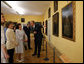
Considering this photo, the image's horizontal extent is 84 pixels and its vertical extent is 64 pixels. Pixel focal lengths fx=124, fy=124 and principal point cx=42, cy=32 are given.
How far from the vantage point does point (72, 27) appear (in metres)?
4.05

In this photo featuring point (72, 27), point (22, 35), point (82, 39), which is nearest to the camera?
point (82, 39)

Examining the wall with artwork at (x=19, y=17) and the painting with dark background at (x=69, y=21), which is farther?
the wall with artwork at (x=19, y=17)

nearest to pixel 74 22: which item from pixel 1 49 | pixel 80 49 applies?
pixel 80 49

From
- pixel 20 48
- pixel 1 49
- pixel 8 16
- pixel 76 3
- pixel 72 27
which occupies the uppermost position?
pixel 8 16

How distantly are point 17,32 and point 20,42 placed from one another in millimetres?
360

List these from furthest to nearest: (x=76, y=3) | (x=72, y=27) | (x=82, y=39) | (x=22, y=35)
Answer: (x=22, y=35), (x=72, y=27), (x=76, y=3), (x=82, y=39)

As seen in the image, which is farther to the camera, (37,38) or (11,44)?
(37,38)

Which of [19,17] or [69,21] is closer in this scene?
[69,21]

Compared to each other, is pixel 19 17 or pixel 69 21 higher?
pixel 19 17

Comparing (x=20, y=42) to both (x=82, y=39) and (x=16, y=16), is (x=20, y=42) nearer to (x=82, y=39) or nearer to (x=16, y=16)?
(x=82, y=39)

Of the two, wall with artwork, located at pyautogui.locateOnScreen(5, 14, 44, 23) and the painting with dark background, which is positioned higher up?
wall with artwork, located at pyautogui.locateOnScreen(5, 14, 44, 23)

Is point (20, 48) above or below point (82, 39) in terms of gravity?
below

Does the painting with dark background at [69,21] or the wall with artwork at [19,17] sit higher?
the wall with artwork at [19,17]

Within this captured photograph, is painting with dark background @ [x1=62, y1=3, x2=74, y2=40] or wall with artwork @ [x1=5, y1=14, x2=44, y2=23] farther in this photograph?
wall with artwork @ [x1=5, y1=14, x2=44, y2=23]
